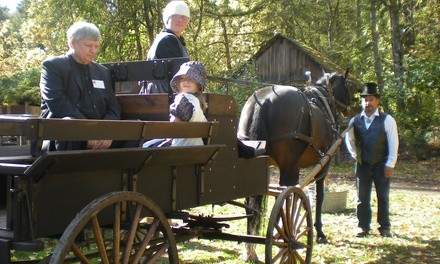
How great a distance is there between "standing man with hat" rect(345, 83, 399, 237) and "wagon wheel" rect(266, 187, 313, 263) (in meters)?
2.93

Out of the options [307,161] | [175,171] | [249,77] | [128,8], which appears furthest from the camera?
[249,77]

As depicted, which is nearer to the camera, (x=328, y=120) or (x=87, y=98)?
(x=87, y=98)

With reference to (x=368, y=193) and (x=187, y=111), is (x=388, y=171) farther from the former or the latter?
(x=187, y=111)

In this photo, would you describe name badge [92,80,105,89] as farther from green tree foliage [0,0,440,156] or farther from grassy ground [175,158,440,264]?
green tree foliage [0,0,440,156]

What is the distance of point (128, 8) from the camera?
50.0 feet

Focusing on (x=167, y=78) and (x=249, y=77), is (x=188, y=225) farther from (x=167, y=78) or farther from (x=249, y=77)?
(x=249, y=77)

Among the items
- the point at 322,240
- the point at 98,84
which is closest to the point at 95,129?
the point at 98,84

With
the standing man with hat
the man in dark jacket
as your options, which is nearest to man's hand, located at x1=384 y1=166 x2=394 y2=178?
the standing man with hat

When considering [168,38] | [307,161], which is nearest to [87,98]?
[168,38]

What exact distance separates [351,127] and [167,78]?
437 cm

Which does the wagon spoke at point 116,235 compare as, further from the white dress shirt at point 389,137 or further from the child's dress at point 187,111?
the white dress shirt at point 389,137

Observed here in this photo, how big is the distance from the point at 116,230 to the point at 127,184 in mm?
372

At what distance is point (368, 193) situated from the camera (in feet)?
27.1

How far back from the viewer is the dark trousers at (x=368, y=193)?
8102 mm
